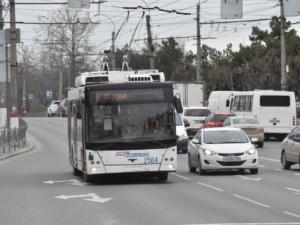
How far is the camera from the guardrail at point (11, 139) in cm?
3997

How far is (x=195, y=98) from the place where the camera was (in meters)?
59.4

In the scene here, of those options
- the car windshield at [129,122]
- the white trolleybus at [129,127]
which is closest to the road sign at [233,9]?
the white trolleybus at [129,127]

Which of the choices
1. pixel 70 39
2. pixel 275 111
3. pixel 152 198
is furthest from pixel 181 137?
pixel 70 39

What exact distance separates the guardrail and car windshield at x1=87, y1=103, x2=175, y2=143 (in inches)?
744

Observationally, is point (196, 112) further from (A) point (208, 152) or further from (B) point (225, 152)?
(B) point (225, 152)

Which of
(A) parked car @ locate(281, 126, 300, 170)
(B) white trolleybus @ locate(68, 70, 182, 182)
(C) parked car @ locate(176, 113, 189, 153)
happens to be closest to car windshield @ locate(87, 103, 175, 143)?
(B) white trolleybus @ locate(68, 70, 182, 182)

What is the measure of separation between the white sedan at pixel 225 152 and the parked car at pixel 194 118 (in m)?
24.2

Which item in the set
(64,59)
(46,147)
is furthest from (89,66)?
(46,147)

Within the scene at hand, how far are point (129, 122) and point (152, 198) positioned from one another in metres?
4.24

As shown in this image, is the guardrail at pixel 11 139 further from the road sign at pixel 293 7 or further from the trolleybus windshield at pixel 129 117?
the trolleybus windshield at pixel 129 117

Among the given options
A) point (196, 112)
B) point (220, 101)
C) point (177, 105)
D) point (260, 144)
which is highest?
point (177, 105)

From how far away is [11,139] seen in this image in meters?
42.2

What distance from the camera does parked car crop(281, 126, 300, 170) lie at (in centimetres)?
2555

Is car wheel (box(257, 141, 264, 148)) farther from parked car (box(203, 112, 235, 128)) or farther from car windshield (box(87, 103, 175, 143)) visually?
car windshield (box(87, 103, 175, 143))
